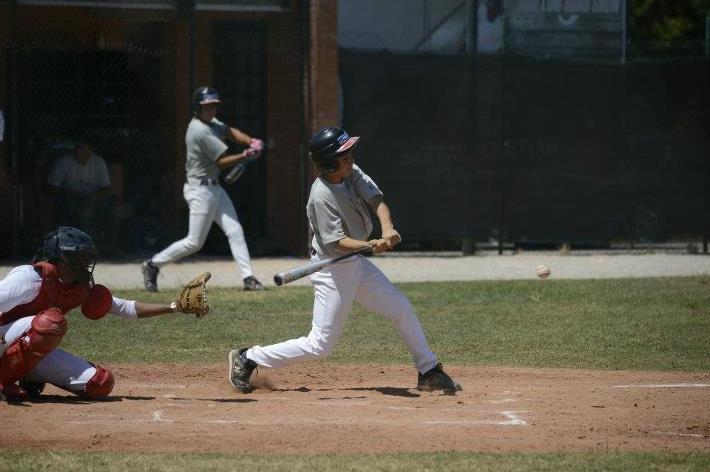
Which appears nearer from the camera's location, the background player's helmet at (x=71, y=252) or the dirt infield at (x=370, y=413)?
the dirt infield at (x=370, y=413)

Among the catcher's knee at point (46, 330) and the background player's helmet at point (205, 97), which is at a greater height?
the background player's helmet at point (205, 97)

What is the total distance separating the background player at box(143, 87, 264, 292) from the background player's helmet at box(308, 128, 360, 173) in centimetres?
559

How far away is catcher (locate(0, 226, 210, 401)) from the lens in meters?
7.43

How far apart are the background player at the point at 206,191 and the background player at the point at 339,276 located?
5.37m

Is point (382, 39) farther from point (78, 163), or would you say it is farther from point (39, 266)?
point (39, 266)

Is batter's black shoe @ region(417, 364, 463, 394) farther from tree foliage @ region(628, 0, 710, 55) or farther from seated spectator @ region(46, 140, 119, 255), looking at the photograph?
tree foliage @ region(628, 0, 710, 55)

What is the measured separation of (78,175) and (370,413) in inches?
412

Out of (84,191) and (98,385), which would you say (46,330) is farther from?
(84,191)

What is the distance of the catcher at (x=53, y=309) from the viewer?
7.43 m

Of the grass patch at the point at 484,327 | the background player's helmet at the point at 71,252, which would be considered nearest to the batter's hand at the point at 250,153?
the grass patch at the point at 484,327

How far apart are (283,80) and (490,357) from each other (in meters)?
8.96

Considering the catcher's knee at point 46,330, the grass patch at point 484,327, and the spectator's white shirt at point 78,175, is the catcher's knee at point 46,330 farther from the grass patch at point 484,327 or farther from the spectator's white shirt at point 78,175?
the spectator's white shirt at point 78,175

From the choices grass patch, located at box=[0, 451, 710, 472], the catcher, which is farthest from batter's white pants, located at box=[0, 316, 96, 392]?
grass patch, located at box=[0, 451, 710, 472]

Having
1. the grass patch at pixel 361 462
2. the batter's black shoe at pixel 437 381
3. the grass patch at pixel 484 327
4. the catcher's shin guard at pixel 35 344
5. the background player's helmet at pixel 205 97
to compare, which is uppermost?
the background player's helmet at pixel 205 97
